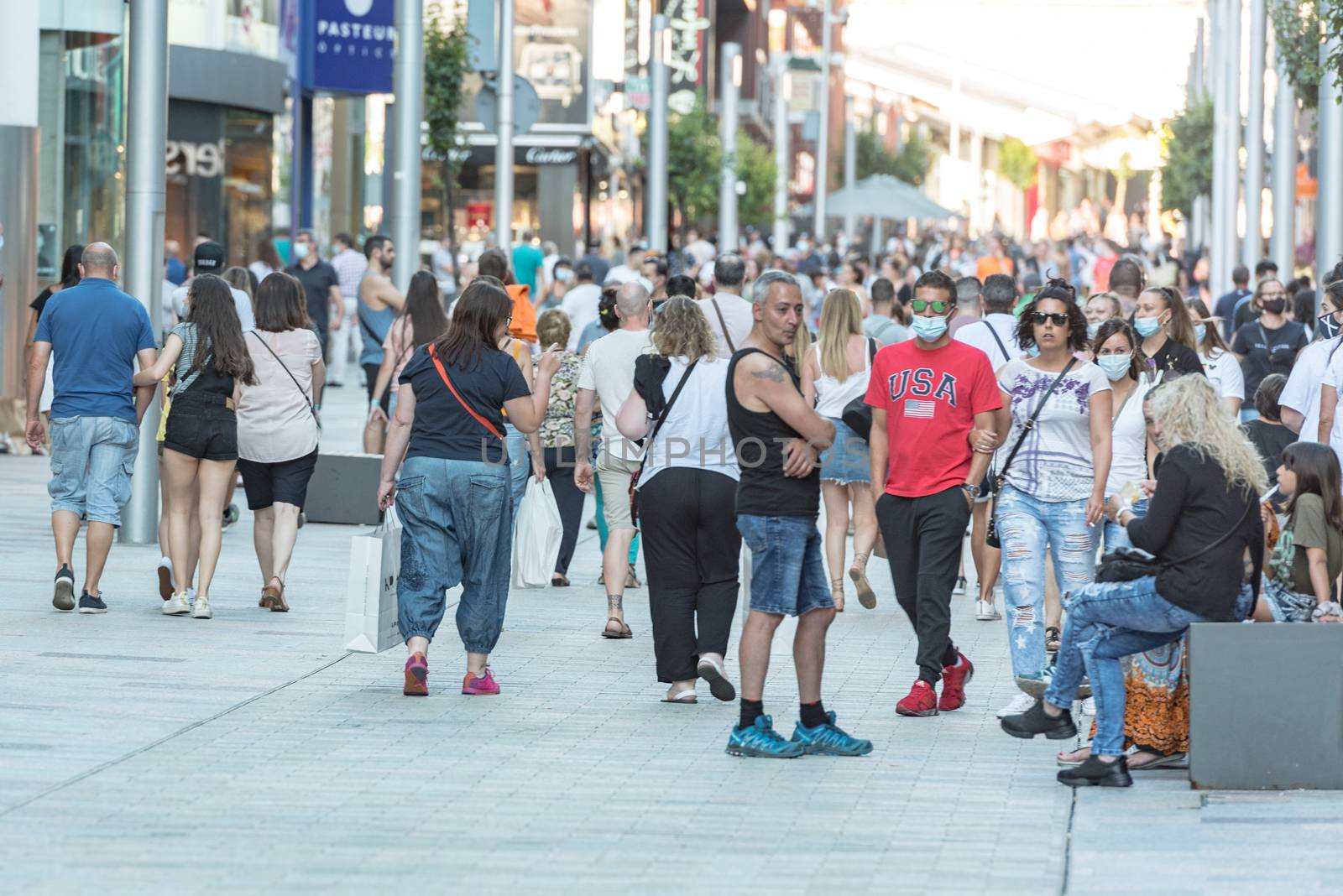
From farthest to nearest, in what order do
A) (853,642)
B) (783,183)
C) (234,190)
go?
1. (783,183)
2. (234,190)
3. (853,642)

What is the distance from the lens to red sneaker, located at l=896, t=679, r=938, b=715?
9164 mm

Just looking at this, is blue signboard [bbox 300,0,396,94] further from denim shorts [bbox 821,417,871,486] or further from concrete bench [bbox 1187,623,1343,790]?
concrete bench [bbox 1187,623,1343,790]

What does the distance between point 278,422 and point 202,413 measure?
50 centimetres

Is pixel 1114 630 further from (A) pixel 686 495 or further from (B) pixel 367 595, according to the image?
(B) pixel 367 595

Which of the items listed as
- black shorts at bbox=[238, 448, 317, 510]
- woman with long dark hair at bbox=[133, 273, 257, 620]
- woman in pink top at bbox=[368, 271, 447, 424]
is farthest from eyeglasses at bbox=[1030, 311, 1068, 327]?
woman in pink top at bbox=[368, 271, 447, 424]

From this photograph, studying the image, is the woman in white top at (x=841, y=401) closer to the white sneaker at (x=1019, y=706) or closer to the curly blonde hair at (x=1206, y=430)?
the white sneaker at (x=1019, y=706)

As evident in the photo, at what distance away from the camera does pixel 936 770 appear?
26.5 feet

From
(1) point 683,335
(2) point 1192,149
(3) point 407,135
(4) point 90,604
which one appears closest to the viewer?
(1) point 683,335

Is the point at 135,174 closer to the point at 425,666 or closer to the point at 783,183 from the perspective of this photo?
the point at 425,666

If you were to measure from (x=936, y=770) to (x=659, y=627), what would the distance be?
1.63 metres

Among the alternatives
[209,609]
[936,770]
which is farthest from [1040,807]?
[209,609]

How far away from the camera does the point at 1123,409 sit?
10.3m

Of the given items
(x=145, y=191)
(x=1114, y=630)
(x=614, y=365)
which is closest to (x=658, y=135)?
(x=145, y=191)

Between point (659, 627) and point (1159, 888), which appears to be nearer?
point (1159, 888)
